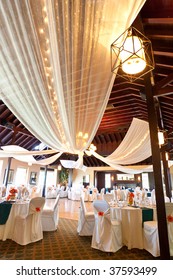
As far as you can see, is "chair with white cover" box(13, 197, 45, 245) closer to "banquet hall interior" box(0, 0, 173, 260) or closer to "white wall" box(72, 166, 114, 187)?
"banquet hall interior" box(0, 0, 173, 260)

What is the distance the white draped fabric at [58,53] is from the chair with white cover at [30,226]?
216cm

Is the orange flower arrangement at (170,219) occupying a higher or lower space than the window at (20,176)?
lower

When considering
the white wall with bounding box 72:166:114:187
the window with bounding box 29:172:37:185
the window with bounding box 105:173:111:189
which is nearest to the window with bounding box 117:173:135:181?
the window with bounding box 105:173:111:189

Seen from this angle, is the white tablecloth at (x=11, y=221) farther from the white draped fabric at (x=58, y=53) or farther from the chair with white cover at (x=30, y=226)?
the white draped fabric at (x=58, y=53)

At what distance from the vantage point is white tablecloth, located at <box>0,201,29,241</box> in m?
3.26

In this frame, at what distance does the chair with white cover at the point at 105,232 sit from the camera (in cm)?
279

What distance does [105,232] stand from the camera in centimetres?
287

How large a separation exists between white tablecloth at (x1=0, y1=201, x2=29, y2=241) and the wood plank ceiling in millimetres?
3853

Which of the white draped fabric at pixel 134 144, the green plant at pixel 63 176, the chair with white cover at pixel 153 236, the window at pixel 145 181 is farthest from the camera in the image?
the green plant at pixel 63 176

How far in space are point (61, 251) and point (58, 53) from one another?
10.2 ft

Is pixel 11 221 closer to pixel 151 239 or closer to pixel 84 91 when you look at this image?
pixel 151 239

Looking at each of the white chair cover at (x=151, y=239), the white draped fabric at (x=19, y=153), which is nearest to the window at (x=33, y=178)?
the white draped fabric at (x=19, y=153)

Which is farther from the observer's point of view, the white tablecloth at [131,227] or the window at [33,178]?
the window at [33,178]

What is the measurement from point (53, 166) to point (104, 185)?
5.05 meters
